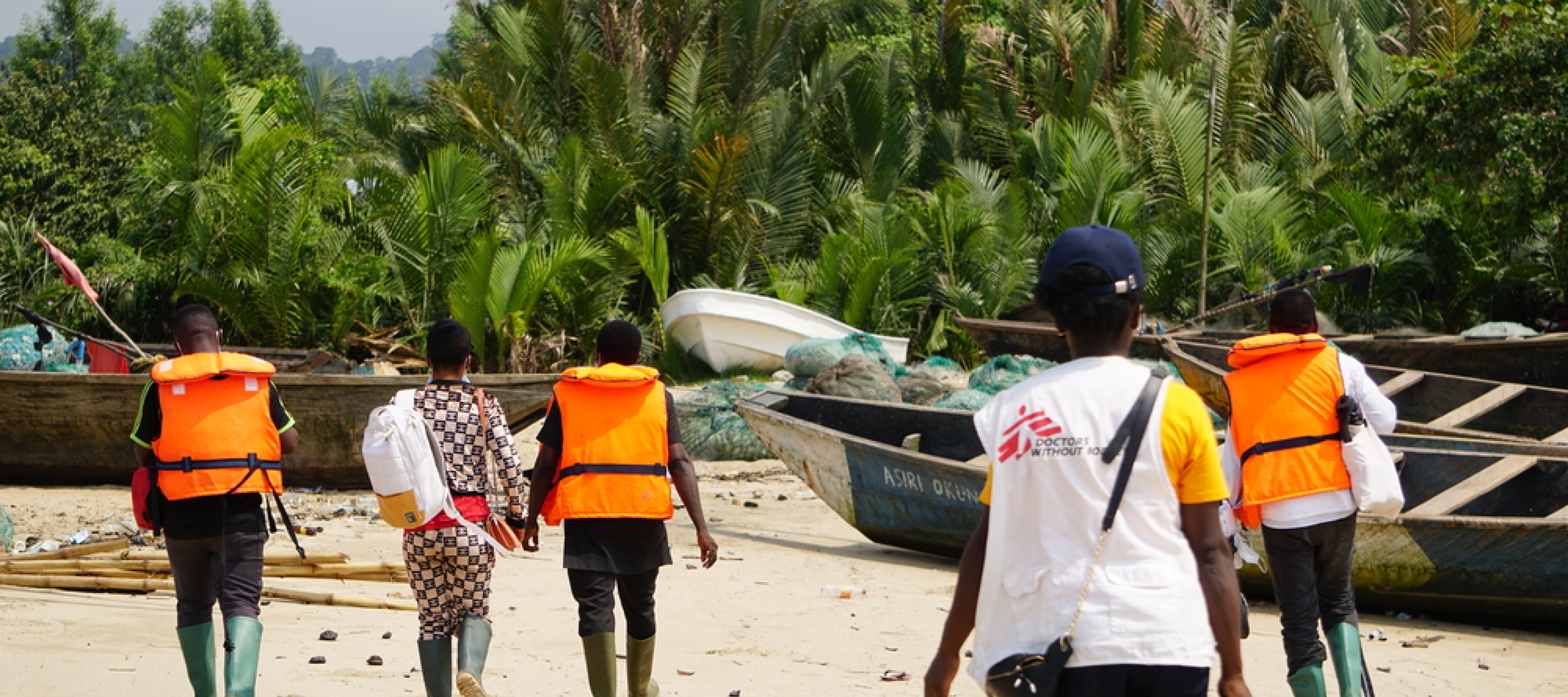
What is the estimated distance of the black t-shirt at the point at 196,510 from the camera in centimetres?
441

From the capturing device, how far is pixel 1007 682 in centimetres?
232

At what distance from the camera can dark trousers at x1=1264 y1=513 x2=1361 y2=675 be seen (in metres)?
4.45

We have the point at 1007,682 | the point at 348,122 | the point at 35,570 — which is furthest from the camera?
the point at 348,122

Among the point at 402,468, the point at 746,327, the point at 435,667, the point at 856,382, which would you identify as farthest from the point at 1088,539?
the point at 746,327

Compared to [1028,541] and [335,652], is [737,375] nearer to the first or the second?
[335,652]

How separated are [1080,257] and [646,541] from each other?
8.31 feet

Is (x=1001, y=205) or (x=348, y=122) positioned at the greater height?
(x=348, y=122)

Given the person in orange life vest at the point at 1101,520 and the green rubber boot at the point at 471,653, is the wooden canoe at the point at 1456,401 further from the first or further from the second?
the person in orange life vest at the point at 1101,520

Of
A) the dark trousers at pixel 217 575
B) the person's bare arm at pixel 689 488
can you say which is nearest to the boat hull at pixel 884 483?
the person's bare arm at pixel 689 488

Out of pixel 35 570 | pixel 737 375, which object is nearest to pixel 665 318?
pixel 737 375

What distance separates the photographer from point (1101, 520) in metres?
2.29

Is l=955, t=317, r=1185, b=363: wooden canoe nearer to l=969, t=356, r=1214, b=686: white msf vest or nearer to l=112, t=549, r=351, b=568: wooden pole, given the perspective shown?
l=112, t=549, r=351, b=568: wooden pole

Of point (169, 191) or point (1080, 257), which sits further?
point (169, 191)

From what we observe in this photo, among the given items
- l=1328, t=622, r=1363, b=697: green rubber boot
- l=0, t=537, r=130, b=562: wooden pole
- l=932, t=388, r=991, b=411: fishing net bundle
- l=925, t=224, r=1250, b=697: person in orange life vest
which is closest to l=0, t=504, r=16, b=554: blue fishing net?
l=0, t=537, r=130, b=562: wooden pole
